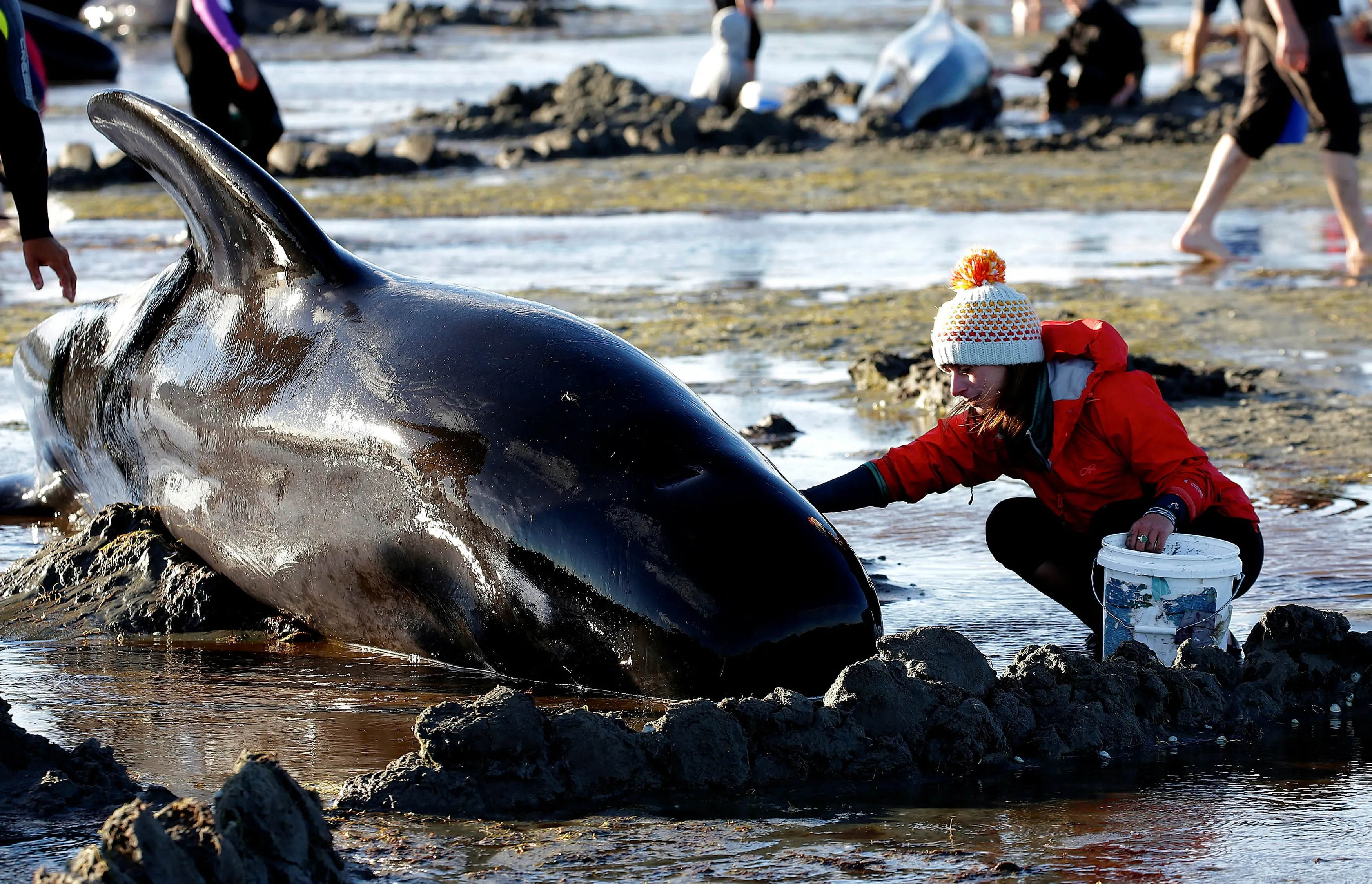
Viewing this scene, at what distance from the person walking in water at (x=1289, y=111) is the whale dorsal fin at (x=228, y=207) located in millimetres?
6873

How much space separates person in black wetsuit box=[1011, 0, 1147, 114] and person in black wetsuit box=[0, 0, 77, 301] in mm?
15816

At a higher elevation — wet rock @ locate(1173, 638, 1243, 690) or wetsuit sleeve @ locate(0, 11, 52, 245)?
wetsuit sleeve @ locate(0, 11, 52, 245)

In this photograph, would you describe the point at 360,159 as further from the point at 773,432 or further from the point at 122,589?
the point at 122,589

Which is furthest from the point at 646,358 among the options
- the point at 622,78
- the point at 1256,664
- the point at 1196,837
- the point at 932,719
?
the point at 622,78

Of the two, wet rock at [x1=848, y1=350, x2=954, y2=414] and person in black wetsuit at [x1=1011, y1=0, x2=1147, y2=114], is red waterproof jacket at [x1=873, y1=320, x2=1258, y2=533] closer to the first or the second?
wet rock at [x1=848, y1=350, x2=954, y2=414]

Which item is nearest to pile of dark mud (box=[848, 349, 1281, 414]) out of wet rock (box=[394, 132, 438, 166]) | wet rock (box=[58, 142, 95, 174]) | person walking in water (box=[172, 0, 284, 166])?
person walking in water (box=[172, 0, 284, 166])

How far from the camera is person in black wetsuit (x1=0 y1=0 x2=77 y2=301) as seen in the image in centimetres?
643

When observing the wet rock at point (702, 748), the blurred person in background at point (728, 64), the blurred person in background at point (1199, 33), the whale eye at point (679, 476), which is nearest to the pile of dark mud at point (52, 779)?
the wet rock at point (702, 748)

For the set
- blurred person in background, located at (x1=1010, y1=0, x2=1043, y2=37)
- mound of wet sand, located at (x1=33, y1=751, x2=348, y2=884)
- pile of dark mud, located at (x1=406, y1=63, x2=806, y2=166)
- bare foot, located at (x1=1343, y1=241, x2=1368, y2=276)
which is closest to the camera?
mound of wet sand, located at (x1=33, y1=751, x2=348, y2=884)

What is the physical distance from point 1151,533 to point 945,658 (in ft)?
2.61

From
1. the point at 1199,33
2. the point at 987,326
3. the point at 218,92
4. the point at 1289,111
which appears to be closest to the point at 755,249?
the point at 1289,111

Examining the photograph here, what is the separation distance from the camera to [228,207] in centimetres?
554

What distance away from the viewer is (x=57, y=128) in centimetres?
2355

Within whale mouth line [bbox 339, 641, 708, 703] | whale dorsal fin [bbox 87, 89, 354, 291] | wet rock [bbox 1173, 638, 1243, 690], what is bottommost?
whale mouth line [bbox 339, 641, 708, 703]
